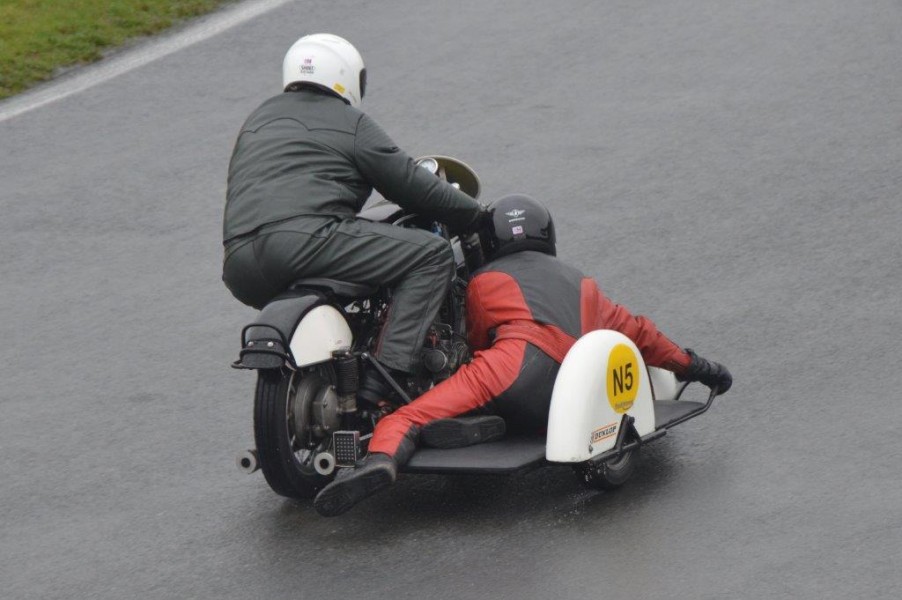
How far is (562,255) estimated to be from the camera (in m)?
10.1

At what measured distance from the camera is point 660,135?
11594mm

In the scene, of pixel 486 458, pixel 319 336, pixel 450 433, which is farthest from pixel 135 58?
pixel 486 458

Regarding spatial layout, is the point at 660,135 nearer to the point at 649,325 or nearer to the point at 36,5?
the point at 649,325

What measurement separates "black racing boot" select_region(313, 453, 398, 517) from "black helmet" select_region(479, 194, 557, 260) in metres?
1.40

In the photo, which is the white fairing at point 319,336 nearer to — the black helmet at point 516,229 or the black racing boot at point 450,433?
the black racing boot at point 450,433

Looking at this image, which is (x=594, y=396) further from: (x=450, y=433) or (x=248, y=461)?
(x=248, y=461)

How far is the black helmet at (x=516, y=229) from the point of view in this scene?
7.60 meters

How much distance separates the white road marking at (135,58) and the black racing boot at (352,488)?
677 centimetres

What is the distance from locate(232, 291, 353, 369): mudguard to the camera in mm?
6734

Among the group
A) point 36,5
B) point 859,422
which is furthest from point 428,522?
point 36,5

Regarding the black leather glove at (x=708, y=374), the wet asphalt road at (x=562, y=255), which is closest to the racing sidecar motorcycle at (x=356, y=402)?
the wet asphalt road at (x=562, y=255)

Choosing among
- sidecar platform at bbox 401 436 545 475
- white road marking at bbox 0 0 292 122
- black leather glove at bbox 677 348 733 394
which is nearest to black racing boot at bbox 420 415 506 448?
sidecar platform at bbox 401 436 545 475

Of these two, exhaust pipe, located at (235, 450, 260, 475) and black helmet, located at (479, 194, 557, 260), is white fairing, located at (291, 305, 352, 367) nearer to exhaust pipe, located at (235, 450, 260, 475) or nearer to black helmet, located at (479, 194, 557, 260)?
exhaust pipe, located at (235, 450, 260, 475)

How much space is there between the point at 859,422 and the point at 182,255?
4.64 meters
